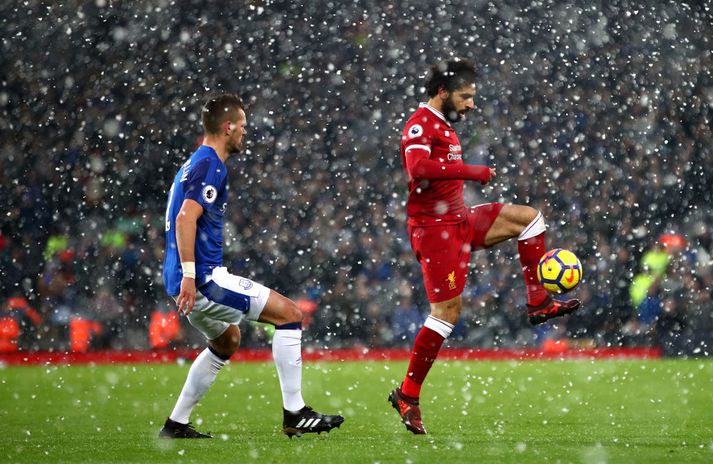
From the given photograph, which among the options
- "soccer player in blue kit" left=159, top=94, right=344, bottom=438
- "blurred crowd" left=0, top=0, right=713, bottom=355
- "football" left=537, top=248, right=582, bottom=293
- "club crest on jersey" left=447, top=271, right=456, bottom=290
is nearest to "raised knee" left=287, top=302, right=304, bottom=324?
"soccer player in blue kit" left=159, top=94, right=344, bottom=438

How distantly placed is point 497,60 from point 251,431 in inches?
480

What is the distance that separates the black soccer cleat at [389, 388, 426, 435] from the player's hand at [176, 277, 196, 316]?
129cm

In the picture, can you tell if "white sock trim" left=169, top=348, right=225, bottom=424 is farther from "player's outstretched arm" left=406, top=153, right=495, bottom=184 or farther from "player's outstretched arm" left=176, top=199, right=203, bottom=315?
"player's outstretched arm" left=406, top=153, right=495, bottom=184

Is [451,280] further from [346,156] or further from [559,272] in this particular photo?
[346,156]

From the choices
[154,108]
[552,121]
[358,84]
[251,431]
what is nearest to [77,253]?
[154,108]

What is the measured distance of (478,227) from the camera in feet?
18.9

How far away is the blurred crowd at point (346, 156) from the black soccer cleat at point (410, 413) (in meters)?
7.16

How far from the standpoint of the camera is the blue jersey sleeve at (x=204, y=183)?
494cm

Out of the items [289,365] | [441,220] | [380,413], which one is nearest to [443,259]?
[441,220]

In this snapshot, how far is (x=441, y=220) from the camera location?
18.5 feet

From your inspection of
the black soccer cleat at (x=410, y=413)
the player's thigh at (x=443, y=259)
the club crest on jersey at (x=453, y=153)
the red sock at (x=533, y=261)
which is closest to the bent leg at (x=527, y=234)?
the red sock at (x=533, y=261)

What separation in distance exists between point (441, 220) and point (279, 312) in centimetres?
105

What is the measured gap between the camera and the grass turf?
4.80 metres

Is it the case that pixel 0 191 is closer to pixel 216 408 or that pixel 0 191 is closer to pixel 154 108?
pixel 154 108
